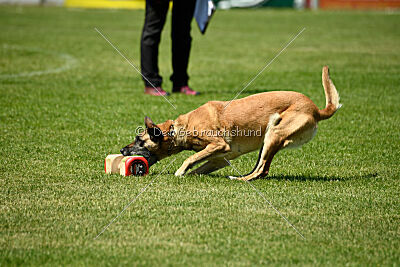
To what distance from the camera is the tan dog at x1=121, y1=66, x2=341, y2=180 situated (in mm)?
5348

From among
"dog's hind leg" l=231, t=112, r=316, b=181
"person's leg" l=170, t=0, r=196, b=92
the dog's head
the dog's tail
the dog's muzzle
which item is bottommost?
"person's leg" l=170, t=0, r=196, b=92

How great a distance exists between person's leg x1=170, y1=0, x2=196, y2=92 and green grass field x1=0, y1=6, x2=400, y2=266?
497mm

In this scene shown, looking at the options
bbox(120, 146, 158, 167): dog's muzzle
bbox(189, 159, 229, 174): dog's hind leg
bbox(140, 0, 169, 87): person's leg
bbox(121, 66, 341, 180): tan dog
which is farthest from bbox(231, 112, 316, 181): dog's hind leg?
bbox(140, 0, 169, 87): person's leg

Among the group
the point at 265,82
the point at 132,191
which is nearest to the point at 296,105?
the point at 132,191

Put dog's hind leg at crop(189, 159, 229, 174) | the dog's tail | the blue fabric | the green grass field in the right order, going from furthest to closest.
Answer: the blue fabric → dog's hind leg at crop(189, 159, 229, 174) → the dog's tail → the green grass field

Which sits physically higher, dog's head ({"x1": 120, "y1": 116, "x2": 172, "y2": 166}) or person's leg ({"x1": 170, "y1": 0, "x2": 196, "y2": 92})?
dog's head ({"x1": 120, "y1": 116, "x2": 172, "y2": 166})

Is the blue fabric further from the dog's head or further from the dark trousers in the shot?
the dog's head

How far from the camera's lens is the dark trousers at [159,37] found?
9.41 m

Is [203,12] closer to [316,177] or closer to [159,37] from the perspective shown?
[159,37]

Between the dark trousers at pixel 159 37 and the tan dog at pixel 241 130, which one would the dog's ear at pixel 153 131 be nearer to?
the tan dog at pixel 241 130

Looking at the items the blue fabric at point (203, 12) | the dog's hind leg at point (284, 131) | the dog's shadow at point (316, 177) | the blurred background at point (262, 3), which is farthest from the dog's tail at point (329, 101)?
the blurred background at point (262, 3)

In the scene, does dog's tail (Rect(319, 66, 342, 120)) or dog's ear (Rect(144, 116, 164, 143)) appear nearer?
dog's ear (Rect(144, 116, 164, 143))

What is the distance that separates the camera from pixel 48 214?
14.5ft

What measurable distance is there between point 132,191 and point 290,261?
68.7 inches
